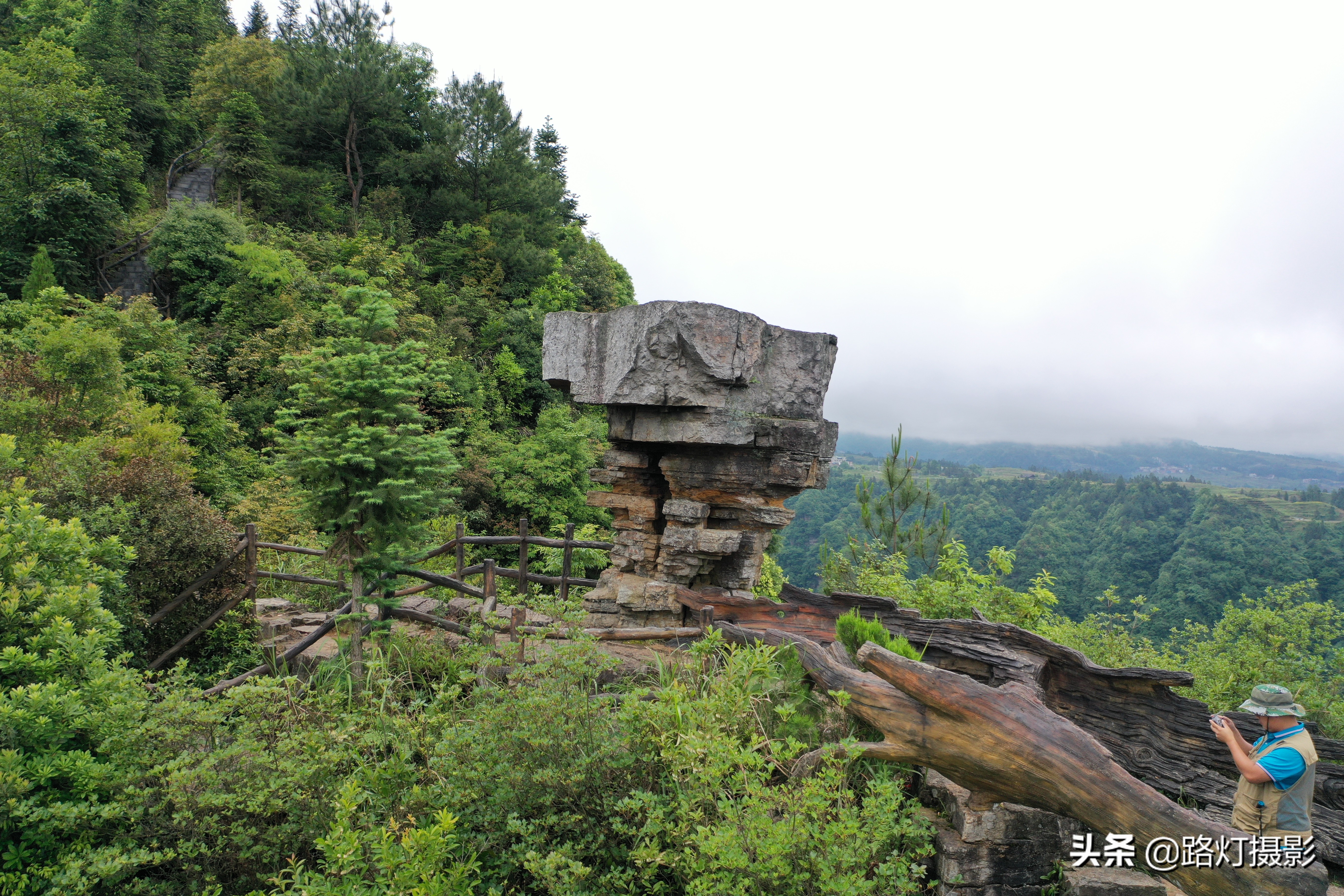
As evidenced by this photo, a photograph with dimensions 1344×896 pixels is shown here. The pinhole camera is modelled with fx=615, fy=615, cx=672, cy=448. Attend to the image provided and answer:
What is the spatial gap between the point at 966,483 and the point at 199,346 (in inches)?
1627

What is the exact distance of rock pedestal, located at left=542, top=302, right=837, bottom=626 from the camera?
5.80 m

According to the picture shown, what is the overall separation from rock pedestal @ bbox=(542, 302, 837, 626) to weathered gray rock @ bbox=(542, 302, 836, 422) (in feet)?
0.04

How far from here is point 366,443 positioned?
536 centimetres

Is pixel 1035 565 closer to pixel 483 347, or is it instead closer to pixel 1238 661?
pixel 1238 661

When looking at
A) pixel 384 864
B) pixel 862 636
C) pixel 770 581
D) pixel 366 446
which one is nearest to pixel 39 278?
pixel 366 446

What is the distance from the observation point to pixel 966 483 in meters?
41.5

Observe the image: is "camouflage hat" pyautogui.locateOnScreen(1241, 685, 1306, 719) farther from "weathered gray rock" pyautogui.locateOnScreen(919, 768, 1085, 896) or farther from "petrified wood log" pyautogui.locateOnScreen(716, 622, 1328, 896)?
"weathered gray rock" pyautogui.locateOnScreen(919, 768, 1085, 896)

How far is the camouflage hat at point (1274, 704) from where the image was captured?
10.1 ft

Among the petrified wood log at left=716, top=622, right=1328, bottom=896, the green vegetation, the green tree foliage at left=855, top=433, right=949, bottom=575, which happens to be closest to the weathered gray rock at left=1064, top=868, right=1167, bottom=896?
the petrified wood log at left=716, top=622, right=1328, bottom=896

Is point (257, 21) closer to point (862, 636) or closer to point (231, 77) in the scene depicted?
point (231, 77)

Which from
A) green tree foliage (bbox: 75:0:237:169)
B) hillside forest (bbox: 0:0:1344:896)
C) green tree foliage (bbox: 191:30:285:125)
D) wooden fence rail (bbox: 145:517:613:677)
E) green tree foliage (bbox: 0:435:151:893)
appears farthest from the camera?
green tree foliage (bbox: 191:30:285:125)

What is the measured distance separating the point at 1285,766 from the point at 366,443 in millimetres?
6381

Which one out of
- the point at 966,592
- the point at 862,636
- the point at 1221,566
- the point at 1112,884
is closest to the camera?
the point at 1112,884

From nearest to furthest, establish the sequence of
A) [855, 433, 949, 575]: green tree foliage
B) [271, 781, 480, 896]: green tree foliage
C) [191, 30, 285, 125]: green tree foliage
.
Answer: [271, 781, 480, 896]: green tree foliage, [855, 433, 949, 575]: green tree foliage, [191, 30, 285, 125]: green tree foliage
